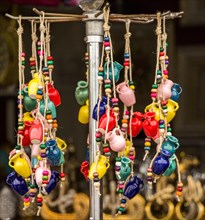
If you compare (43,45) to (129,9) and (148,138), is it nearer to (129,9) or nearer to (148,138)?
(148,138)

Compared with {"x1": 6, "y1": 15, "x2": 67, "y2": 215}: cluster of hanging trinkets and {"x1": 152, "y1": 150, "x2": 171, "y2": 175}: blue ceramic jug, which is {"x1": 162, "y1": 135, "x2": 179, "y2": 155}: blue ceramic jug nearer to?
{"x1": 152, "y1": 150, "x2": 171, "y2": 175}: blue ceramic jug

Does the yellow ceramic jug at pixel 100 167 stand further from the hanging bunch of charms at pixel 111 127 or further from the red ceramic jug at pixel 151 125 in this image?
the red ceramic jug at pixel 151 125

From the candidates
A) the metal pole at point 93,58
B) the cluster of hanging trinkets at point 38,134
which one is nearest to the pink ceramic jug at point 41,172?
the cluster of hanging trinkets at point 38,134

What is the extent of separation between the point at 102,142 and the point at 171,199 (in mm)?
1414

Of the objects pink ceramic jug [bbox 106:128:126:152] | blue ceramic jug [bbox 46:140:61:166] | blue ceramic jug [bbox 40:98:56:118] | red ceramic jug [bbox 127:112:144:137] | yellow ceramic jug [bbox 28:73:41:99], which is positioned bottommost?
blue ceramic jug [bbox 46:140:61:166]

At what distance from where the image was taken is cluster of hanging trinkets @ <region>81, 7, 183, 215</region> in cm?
159

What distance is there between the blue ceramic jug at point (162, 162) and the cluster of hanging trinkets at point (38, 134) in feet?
0.72

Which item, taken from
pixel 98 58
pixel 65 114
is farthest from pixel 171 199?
pixel 98 58

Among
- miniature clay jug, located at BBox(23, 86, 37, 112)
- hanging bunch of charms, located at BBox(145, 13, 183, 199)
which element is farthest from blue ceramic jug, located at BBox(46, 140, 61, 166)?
hanging bunch of charms, located at BBox(145, 13, 183, 199)

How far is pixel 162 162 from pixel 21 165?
1.04ft

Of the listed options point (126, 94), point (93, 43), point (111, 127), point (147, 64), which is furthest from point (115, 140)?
point (147, 64)

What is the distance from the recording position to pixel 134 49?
4.28 meters

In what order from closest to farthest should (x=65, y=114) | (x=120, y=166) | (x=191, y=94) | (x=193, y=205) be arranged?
(x=120, y=166)
(x=193, y=205)
(x=65, y=114)
(x=191, y=94)

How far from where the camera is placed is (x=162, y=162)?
1.60 metres
